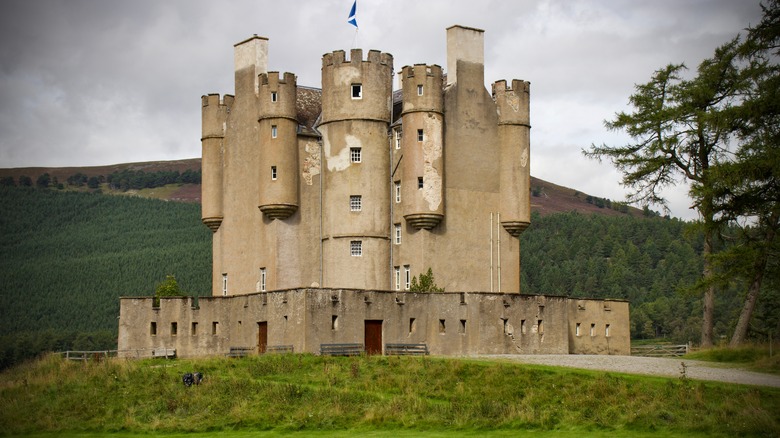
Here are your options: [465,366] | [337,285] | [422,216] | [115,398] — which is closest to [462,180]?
[422,216]

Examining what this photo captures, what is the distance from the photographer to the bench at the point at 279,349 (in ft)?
172

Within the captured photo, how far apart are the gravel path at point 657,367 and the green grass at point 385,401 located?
2441 mm

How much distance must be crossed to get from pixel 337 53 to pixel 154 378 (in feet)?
76.8

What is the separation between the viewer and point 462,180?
62156 millimetres

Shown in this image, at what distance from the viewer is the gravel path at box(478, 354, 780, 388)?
42062mm

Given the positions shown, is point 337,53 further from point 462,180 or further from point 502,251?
point 502,251

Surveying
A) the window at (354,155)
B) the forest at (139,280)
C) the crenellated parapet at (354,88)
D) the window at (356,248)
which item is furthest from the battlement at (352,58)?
the forest at (139,280)

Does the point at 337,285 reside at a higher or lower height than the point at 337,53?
lower

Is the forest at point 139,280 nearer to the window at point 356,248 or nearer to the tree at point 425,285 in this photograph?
the window at point 356,248

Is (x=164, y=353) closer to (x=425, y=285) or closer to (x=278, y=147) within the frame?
(x=278, y=147)

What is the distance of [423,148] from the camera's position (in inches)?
2388

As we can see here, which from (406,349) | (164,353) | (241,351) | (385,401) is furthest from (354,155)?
(385,401)

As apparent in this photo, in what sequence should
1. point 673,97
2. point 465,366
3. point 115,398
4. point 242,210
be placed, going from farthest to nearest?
point 242,210 → point 673,97 → point 465,366 → point 115,398

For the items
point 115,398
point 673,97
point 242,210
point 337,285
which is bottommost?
point 115,398
